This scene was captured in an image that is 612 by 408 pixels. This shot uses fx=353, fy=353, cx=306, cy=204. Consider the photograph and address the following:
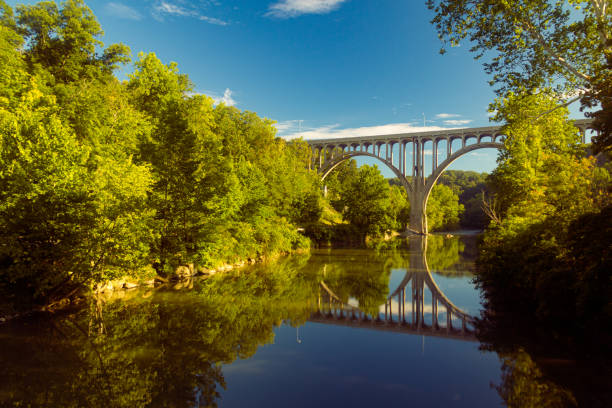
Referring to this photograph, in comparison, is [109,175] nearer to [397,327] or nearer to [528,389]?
[397,327]

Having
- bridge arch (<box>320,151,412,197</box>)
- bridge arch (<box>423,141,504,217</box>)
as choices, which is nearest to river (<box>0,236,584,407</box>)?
bridge arch (<box>423,141,504,217</box>)

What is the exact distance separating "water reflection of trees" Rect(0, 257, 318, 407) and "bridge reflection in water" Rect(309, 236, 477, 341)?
838 mm

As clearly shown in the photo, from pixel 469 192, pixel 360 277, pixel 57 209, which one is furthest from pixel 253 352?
pixel 469 192

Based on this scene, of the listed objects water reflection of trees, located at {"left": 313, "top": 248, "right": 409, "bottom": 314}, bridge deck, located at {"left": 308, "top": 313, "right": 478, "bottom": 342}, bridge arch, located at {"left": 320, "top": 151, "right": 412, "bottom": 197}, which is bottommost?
bridge deck, located at {"left": 308, "top": 313, "right": 478, "bottom": 342}

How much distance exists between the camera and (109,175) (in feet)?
34.4

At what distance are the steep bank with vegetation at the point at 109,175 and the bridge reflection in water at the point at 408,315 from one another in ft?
19.8

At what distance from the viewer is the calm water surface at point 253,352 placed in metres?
5.60

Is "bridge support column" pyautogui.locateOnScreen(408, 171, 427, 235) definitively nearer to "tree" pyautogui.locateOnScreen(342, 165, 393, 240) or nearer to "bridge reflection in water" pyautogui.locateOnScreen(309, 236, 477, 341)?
"tree" pyautogui.locateOnScreen(342, 165, 393, 240)

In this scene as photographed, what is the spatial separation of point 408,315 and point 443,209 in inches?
2657

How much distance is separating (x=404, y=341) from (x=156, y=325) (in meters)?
6.21

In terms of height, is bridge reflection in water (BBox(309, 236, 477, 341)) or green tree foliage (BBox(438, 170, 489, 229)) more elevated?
green tree foliage (BBox(438, 170, 489, 229))

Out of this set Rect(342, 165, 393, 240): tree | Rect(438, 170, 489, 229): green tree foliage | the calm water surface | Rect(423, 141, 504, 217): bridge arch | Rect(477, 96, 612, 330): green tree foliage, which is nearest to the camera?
the calm water surface

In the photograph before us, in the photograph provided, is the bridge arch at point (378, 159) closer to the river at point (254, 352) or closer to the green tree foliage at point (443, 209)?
the green tree foliage at point (443, 209)

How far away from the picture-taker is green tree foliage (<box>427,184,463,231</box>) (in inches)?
2714
